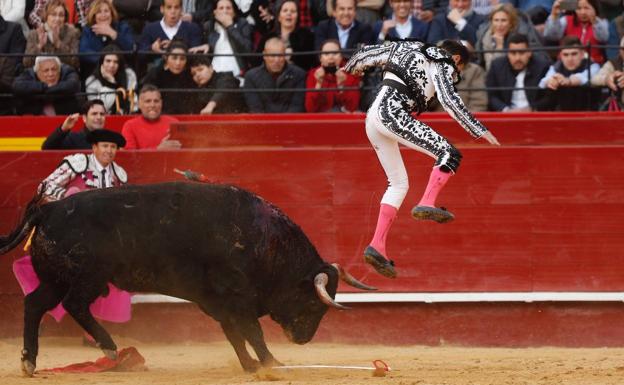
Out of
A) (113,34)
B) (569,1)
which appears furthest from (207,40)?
(569,1)

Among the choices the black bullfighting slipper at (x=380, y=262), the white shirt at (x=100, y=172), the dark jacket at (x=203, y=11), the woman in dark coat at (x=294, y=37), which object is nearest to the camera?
the black bullfighting slipper at (x=380, y=262)

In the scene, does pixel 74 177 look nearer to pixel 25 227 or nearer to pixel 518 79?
pixel 25 227

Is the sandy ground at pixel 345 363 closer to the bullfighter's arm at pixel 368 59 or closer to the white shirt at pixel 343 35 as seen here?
the bullfighter's arm at pixel 368 59

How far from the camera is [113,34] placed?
12477 millimetres

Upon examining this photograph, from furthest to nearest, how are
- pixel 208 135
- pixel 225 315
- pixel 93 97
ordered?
pixel 93 97 → pixel 208 135 → pixel 225 315

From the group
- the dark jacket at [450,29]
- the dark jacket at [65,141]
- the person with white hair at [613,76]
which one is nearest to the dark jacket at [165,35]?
the dark jacket at [65,141]

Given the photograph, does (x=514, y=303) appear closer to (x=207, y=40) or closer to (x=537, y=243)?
(x=537, y=243)

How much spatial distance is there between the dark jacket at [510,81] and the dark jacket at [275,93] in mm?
1420

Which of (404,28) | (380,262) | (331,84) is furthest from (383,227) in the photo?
(404,28)

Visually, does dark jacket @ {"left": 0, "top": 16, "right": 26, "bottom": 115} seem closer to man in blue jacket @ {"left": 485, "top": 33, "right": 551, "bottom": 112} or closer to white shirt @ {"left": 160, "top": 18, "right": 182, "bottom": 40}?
white shirt @ {"left": 160, "top": 18, "right": 182, "bottom": 40}

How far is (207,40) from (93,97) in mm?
1003

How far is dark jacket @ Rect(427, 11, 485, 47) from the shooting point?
12.2m

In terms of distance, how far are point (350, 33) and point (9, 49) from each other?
268cm

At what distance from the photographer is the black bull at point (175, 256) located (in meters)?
9.39
